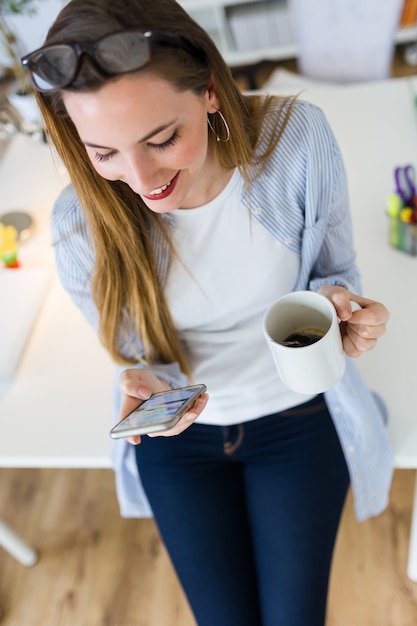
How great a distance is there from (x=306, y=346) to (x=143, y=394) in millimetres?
294

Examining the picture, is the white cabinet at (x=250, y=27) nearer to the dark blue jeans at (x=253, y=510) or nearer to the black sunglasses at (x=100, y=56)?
the dark blue jeans at (x=253, y=510)

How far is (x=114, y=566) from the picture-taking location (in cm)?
162

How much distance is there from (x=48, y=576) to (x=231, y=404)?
89 cm

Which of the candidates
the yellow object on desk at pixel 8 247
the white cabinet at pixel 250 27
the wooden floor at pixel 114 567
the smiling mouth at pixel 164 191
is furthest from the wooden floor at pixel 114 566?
the white cabinet at pixel 250 27

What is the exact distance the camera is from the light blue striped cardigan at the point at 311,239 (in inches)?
38.2

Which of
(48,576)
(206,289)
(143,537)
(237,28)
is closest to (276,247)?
(206,289)

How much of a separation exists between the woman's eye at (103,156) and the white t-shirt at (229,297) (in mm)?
213

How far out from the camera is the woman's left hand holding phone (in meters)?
0.87

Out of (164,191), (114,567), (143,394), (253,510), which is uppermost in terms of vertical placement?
(164,191)

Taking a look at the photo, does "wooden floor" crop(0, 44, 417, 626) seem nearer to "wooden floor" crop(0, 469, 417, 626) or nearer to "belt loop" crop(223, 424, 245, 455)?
"wooden floor" crop(0, 469, 417, 626)

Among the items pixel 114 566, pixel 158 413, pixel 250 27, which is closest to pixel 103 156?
pixel 158 413

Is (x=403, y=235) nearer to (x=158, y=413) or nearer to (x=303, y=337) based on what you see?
(x=303, y=337)

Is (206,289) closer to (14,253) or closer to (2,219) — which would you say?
(14,253)

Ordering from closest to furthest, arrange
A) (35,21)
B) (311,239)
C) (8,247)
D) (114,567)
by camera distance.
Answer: (311,239)
(8,247)
(114,567)
(35,21)
